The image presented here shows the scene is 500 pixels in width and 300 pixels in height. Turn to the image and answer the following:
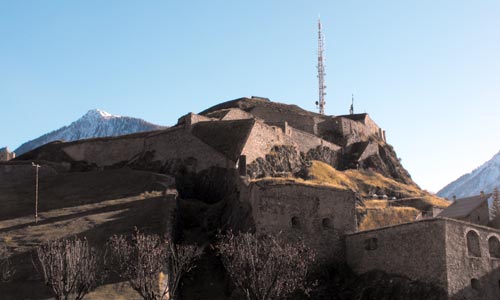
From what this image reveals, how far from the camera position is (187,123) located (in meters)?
72.9

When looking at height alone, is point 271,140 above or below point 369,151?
above

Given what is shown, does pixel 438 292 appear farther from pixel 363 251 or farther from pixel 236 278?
pixel 236 278

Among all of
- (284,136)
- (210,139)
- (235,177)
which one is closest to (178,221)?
(235,177)

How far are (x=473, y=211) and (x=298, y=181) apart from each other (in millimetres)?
15937

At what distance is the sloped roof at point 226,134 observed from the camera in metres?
67.9

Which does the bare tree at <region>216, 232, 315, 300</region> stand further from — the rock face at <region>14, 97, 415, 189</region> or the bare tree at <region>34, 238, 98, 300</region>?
the rock face at <region>14, 97, 415, 189</region>

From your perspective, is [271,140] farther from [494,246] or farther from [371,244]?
[494,246]

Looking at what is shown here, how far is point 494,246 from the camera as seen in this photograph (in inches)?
1998

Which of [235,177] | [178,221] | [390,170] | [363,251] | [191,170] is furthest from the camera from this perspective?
[390,170]

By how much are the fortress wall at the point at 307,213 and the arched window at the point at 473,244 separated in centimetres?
891

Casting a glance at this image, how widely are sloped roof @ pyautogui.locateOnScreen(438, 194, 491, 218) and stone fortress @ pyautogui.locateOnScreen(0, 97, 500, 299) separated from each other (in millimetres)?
201

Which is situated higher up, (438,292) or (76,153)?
(76,153)

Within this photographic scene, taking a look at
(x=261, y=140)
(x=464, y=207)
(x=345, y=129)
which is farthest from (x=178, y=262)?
(x=345, y=129)

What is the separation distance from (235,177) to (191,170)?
673 cm
